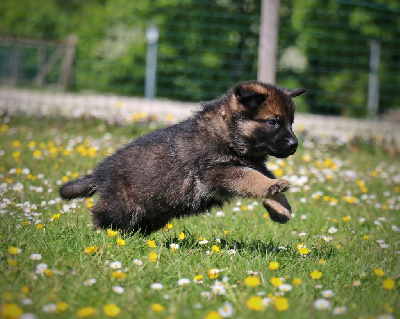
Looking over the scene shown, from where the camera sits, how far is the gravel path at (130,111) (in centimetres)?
894

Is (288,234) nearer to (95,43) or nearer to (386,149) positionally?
(386,149)

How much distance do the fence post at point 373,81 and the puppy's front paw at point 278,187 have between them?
7775 millimetres

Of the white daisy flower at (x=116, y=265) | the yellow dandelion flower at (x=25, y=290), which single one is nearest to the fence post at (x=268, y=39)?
the white daisy flower at (x=116, y=265)

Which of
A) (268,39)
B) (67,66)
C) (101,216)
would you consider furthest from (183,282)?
(67,66)

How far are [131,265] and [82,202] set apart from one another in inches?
74.3

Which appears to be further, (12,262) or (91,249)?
(91,249)

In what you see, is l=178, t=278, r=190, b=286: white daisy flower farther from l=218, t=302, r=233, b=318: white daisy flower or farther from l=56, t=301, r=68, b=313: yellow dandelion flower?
l=56, t=301, r=68, b=313: yellow dandelion flower

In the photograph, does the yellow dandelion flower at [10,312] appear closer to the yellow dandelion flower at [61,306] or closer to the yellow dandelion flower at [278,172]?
the yellow dandelion flower at [61,306]

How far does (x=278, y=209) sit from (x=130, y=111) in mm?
5945

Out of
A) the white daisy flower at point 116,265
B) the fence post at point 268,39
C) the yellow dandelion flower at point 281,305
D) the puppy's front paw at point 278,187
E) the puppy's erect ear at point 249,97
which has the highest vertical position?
the fence post at point 268,39

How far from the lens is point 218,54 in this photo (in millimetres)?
11773

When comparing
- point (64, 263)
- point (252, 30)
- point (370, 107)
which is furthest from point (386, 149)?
point (64, 263)

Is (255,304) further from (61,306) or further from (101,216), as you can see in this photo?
(101,216)

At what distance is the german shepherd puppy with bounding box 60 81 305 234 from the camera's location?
380 centimetres
